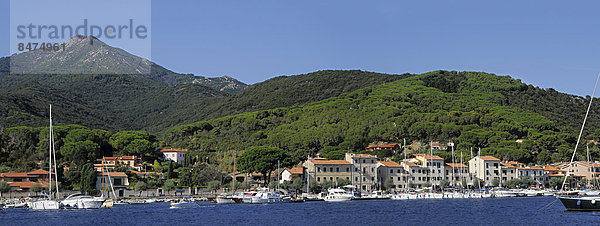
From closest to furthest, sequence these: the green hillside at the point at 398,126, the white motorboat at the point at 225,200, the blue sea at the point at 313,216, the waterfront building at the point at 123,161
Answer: the blue sea at the point at 313,216 < the white motorboat at the point at 225,200 < the waterfront building at the point at 123,161 < the green hillside at the point at 398,126

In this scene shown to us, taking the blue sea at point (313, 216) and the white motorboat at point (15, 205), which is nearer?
the blue sea at point (313, 216)

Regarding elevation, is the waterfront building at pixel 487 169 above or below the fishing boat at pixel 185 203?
above

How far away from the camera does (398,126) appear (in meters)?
136

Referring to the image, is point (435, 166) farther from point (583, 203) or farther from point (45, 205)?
point (45, 205)

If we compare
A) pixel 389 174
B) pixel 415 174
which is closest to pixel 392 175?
pixel 389 174

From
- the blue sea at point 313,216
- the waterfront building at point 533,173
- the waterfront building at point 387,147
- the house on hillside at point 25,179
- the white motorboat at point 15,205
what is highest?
the waterfront building at point 387,147

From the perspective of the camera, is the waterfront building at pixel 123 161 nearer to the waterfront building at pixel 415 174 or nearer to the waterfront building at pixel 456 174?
the waterfront building at pixel 415 174

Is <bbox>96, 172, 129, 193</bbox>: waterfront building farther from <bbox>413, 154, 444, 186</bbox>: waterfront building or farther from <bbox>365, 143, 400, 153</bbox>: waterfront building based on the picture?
<bbox>365, 143, 400, 153</bbox>: waterfront building

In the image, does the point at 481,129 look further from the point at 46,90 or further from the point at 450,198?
the point at 46,90

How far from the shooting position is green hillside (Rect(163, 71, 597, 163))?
126m

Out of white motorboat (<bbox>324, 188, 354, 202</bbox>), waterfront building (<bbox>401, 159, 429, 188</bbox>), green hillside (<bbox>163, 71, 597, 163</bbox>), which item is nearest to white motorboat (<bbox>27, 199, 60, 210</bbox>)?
white motorboat (<bbox>324, 188, 354, 202</bbox>)

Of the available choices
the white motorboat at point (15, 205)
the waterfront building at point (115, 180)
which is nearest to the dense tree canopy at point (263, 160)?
the waterfront building at point (115, 180)

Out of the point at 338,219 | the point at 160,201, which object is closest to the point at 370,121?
the point at 160,201

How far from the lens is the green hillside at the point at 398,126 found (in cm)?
12606
